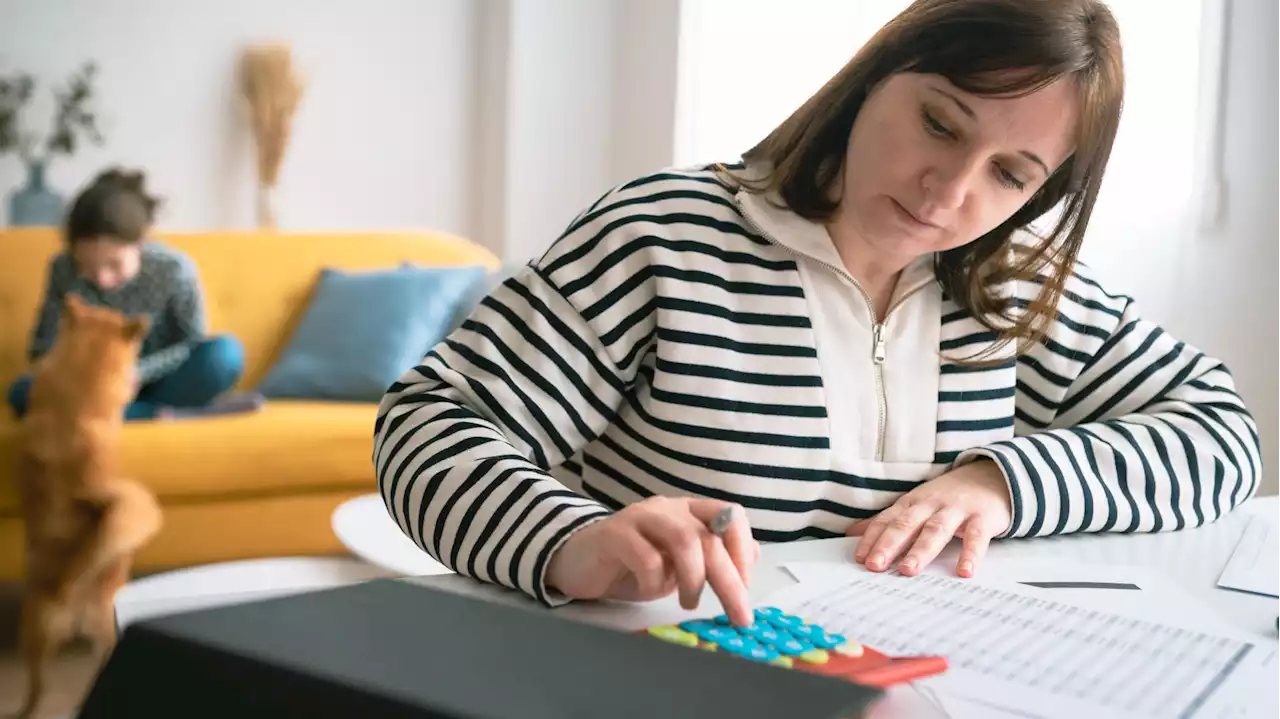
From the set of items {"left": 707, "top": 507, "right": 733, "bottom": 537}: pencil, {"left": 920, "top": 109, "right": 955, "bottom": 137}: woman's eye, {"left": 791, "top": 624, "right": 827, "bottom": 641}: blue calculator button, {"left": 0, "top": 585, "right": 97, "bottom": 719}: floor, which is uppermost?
{"left": 920, "top": 109, "right": 955, "bottom": 137}: woman's eye

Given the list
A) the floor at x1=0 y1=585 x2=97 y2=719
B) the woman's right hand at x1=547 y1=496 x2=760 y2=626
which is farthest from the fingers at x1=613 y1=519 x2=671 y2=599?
the floor at x1=0 y1=585 x2=97 y2=719

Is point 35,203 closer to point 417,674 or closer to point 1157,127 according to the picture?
point 1157,127

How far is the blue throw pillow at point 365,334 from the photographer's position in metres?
2.87

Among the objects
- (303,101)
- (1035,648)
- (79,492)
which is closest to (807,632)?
(1035,648)

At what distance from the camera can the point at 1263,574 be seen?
2.68ft

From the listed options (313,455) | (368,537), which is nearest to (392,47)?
(313,455)

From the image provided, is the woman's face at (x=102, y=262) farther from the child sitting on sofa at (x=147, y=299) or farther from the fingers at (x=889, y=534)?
the fingers at (x=889, y=534)

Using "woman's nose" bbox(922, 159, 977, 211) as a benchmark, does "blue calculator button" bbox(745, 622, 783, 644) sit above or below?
below

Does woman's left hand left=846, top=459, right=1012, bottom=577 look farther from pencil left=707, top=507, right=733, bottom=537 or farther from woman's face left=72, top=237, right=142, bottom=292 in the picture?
woman's face left=72, top=237, right=142, bottom=292

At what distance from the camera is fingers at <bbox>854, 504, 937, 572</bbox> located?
79cm

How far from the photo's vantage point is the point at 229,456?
2.51m

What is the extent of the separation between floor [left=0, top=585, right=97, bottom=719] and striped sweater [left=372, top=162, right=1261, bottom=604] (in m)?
1.34

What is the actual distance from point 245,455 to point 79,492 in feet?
1.09

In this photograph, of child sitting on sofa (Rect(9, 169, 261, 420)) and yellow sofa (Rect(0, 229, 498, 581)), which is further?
child sitting on sofa (Rect(9, 169, 261, 420))
